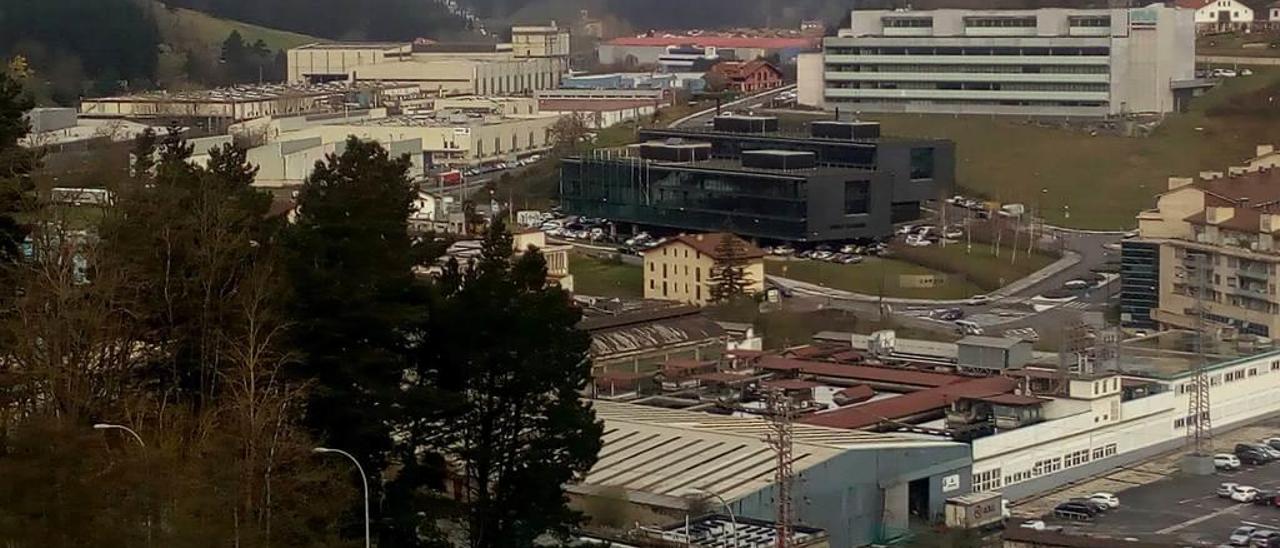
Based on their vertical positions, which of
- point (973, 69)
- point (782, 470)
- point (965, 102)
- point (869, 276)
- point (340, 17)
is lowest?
point (869, 276)

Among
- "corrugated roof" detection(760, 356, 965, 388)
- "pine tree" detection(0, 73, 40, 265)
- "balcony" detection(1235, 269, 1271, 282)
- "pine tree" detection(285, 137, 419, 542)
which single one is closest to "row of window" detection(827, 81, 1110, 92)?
"balcony" detection(1235, 269, 1271, 282)

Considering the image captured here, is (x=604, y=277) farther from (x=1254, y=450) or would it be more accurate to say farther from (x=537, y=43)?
(x=537, y=43)

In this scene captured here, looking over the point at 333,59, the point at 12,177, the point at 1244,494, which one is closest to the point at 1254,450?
the point at 1244,494

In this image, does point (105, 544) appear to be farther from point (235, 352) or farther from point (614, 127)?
point (614, 127)

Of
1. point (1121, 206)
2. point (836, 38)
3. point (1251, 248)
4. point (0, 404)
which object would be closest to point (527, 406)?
point (0, 404)

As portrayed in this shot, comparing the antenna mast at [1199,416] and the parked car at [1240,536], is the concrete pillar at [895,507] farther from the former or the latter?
the antenna mast at [1199,416]

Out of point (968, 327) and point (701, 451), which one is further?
point (968, 327)
